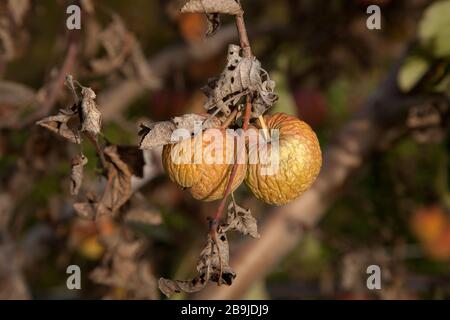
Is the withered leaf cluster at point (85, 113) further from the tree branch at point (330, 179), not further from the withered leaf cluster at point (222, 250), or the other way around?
the tree branch at point (330, 179)

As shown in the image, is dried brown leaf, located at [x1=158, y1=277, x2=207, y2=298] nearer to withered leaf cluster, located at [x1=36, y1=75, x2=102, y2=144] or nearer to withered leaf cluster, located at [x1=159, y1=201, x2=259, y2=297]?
withered leaf cluster, located at [x1=159, y1=201, x2=259, y2=297]

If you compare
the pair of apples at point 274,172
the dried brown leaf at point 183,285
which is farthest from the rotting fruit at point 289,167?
the dried brown leaf at point 183,285

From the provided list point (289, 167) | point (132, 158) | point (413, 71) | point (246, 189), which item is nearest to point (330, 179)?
point (413, 71)

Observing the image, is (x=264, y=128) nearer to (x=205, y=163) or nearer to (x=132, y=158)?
(x=205, y=163)

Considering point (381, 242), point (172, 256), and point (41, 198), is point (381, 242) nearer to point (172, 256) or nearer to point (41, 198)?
point (172, 256)

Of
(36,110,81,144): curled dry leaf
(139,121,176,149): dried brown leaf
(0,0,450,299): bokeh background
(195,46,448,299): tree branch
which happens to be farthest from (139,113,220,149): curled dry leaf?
(195,46,448,299): tree branch
